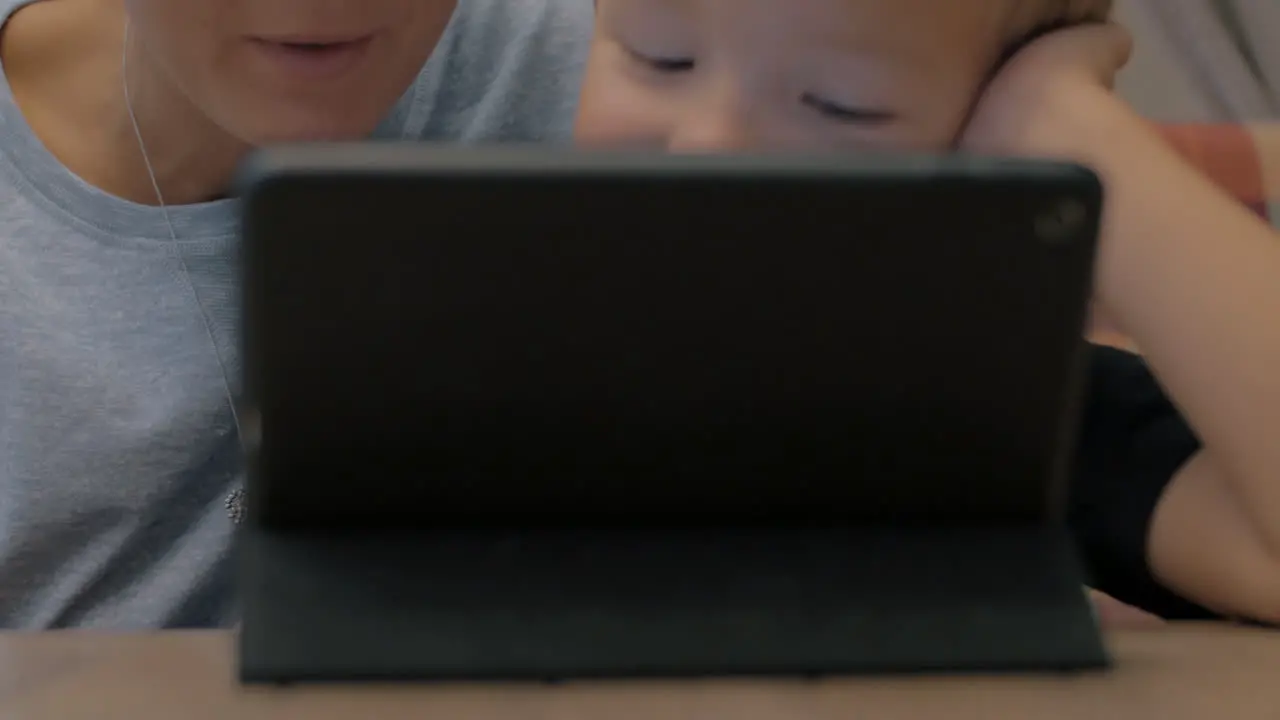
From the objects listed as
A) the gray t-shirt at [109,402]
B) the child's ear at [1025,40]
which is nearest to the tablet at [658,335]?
the child's ear at [1025,40]

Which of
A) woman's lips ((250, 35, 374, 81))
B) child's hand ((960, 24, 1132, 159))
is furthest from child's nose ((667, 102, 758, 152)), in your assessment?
woman's lips ((250, 35, 374, 81))

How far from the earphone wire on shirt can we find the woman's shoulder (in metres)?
0.16

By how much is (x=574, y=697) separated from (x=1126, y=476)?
411mm

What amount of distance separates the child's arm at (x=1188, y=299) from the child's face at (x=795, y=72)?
0.17 ft

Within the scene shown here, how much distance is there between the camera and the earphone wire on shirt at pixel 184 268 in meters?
0.75

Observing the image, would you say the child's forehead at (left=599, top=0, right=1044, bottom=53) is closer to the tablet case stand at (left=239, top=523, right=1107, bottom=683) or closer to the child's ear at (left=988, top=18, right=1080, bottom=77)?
the child's ear at (left=988, top=18, right=1080, bottom=77)

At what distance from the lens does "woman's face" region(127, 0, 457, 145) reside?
0.59 metres

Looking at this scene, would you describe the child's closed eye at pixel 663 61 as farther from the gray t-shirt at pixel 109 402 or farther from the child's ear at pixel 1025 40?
the gray t-shirt at pixel 109 402

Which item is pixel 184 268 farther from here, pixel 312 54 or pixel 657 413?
pixel 657 413

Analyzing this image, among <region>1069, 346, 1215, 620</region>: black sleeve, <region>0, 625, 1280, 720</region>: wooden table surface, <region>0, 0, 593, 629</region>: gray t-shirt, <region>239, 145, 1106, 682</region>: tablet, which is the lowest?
<region>0, 0, 593, 629</region>: gray t-shirt

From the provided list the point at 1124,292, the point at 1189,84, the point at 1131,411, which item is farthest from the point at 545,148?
the point at 1189,84

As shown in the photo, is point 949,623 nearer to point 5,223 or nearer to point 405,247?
point 405,247

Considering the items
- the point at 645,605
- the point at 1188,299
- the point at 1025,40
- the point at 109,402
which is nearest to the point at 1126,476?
the point at 1188,299

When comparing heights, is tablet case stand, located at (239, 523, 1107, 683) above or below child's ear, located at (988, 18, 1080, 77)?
below
